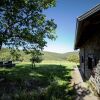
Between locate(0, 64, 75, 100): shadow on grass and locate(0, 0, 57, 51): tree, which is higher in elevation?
locate(0, 0, 57, 51): tree

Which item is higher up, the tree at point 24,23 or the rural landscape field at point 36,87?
the tree at point 24,23

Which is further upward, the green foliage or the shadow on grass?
the green foliage

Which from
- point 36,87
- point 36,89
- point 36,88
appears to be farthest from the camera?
point 36,87

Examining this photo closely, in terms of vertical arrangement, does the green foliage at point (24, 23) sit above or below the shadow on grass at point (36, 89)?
above

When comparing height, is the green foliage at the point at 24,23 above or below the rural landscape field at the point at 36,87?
above

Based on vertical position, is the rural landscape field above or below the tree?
below

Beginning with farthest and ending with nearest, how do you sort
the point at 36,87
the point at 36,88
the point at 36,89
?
1. the point at 36,87
2. the point at 36,88
3. the point at 36,89

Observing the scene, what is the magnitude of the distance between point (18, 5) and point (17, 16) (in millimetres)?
1040

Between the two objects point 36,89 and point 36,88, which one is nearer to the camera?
point 36,89

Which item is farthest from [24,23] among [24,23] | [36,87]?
[36,87]

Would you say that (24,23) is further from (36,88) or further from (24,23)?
(36,88)

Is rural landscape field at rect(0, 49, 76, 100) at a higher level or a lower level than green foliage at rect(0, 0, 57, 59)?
lower

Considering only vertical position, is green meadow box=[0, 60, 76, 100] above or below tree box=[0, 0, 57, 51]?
below

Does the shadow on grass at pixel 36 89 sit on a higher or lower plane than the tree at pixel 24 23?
lower
